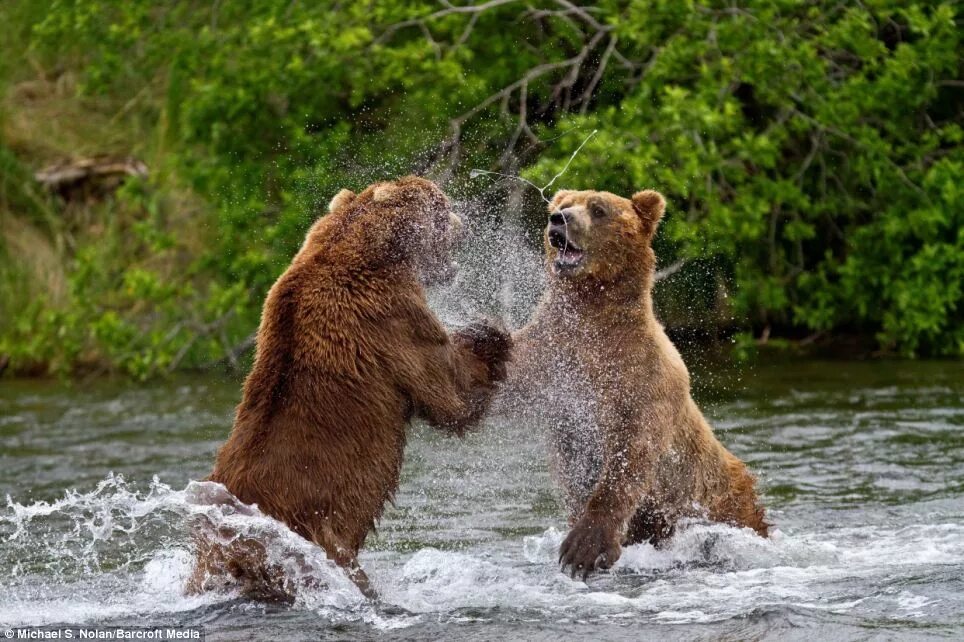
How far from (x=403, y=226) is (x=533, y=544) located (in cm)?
198

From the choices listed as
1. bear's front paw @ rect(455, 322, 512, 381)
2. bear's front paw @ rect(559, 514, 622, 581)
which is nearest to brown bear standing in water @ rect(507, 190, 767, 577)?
bear's front paw @ rect(559, 514, 622, 581)

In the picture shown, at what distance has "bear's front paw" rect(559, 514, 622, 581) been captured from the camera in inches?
241

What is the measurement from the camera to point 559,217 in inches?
261

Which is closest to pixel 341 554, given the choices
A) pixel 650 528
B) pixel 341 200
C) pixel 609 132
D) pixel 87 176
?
pixel 341 200

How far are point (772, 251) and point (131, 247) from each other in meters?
6.93

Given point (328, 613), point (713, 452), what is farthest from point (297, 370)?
point (713, 452)

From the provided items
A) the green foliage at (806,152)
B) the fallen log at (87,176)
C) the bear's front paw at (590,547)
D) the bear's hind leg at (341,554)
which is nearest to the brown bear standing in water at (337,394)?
the bear's hind leg at (341,554)

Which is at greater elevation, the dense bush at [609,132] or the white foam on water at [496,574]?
the dense bush at [609,132]

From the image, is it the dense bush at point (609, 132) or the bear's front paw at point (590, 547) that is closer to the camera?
the bear's front paw at point (590, 547)

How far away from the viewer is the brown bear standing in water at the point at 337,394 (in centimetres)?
558

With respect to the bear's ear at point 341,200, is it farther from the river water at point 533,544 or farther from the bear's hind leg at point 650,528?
the bear's hind leg at point 650,528

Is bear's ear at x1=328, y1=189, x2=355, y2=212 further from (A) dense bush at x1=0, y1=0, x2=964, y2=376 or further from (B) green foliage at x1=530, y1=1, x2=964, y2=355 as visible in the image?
(A) dense bush at x1=0, y1=0, x2=964, y2=376

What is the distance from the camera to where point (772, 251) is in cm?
1312

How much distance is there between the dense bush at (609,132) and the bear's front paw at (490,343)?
194 inches
